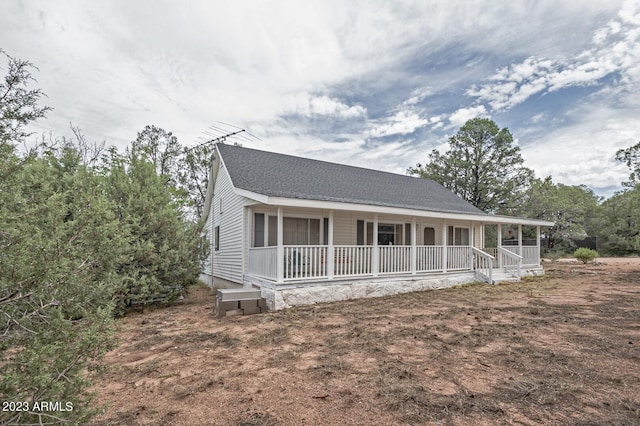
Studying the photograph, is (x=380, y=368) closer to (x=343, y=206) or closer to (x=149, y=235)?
(x=343, y=206)

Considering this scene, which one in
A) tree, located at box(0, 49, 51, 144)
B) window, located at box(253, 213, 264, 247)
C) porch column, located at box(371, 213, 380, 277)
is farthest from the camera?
window, located at box(253, 213, 264, 247)

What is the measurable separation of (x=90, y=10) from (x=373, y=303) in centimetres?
1021

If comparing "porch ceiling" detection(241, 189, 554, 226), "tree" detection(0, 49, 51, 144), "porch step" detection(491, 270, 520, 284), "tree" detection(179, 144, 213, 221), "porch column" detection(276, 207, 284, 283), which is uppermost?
"tree" detection(179, 144, 213, 221)

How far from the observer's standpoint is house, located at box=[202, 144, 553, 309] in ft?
28.6

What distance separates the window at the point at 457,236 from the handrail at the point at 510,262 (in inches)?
70.1

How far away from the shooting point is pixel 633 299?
8.89 m

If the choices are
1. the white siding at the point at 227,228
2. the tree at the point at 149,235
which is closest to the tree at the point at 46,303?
the tree at the point at 149,235

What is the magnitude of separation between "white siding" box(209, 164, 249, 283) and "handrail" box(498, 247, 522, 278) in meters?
10.7

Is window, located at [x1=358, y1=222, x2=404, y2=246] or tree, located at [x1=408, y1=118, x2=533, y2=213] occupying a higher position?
tree, located at [x1=408, y1=118, x2=533, y2=213]

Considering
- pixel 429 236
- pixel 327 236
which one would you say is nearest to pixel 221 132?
pixel 327 236

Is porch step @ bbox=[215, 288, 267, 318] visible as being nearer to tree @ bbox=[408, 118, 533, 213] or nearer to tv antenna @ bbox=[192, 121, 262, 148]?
tv antenna @ bbox=[192, 121, 262, 148]

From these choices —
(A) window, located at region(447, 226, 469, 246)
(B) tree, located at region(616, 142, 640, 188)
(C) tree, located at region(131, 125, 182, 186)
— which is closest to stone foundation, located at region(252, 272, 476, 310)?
(A) window, located at region(447, 226, 469, 246)

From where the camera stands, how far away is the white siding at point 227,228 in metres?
10.5

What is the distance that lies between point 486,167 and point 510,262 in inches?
488
